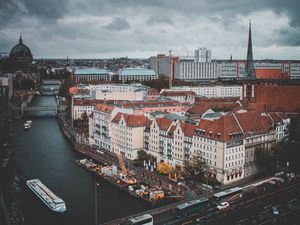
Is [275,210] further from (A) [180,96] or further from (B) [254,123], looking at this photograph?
(A) [180,96]

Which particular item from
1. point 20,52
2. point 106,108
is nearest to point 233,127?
point 106,108

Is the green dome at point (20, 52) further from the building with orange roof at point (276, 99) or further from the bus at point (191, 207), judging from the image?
the bus at point (191, 207)

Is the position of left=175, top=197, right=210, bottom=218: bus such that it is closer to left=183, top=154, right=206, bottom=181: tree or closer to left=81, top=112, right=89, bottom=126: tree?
left=183, top=154, right=206, bottom=181: tree

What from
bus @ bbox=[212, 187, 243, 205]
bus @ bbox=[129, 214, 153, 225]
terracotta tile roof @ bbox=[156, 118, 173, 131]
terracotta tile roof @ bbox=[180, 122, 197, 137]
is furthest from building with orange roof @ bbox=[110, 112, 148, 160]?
bus @ bbox=[129, 214, 153, 225]

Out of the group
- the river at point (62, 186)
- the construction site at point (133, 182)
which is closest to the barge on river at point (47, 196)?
the river at point (62, 186)

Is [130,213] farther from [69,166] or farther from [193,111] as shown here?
[193,111]
